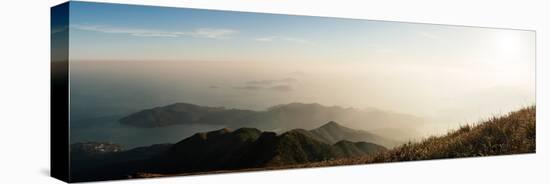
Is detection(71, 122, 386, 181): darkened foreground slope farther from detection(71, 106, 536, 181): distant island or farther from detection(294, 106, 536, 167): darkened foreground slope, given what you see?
detection(294, 106, 536, 167): darkened foreground slope

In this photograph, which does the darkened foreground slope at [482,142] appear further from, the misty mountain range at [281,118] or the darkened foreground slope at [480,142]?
the misty mountain range at [281,118]

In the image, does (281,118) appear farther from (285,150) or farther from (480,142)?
(480,142)

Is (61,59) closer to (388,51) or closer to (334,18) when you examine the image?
(334,18)

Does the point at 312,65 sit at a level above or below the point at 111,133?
above

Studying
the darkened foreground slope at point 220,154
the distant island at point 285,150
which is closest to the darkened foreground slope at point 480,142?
the distant island at point 285,150

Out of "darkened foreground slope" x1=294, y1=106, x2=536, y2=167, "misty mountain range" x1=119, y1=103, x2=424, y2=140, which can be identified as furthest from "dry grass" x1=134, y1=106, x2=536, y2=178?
"misty mountain range" x1=119, y1=103, x2=424, y2=140

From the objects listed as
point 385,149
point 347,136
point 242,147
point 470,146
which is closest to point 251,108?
point 242,147
